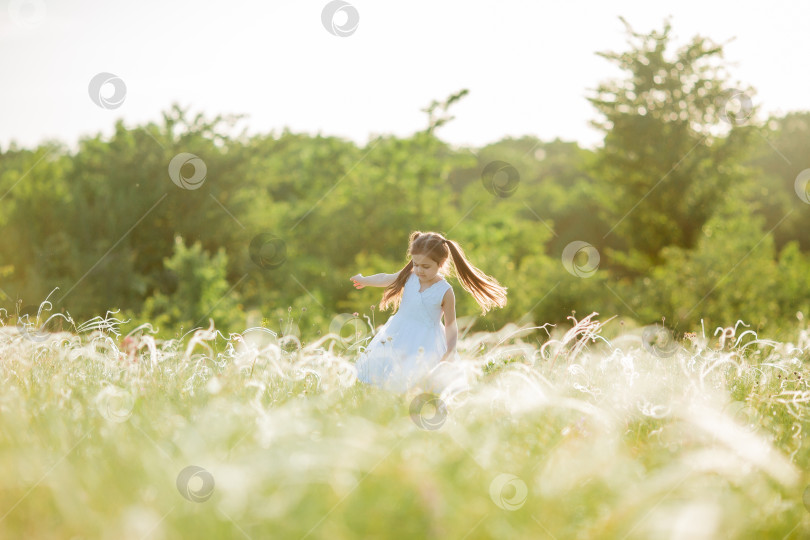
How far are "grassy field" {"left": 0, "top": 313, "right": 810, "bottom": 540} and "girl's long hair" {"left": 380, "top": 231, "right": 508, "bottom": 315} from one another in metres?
2.55

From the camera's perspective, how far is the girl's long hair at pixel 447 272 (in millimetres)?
6502

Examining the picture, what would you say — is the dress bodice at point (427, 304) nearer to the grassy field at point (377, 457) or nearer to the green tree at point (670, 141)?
the grassy field at point (377, 457)

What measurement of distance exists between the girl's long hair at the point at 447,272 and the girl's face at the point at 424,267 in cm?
4

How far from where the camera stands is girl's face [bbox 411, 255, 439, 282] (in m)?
6.43

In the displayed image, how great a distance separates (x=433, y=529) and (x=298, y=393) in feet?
6.40

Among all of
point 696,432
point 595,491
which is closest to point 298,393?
point 595,491

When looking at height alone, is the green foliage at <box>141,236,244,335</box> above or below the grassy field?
below

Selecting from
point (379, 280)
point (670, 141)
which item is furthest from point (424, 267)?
point (670, 141)

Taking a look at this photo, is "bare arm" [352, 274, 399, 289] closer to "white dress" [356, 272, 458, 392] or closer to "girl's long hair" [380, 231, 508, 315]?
"girl's long hair" [380, 231, 508, 315]

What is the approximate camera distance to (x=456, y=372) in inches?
139

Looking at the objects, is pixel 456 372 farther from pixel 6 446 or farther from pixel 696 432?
pixel 6 446

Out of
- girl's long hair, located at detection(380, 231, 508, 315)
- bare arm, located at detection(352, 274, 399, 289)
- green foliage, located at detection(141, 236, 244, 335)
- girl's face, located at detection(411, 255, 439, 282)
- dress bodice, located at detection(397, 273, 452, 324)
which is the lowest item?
green foliage, located at detection(141, 236, 244, 335)

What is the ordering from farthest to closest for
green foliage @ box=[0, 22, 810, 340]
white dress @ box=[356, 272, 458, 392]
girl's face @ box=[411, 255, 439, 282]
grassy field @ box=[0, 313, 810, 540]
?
1. green foliage @ box=[0, 22, 810, 340]
2. girl's face @ box=[411, 255, 439, 282]
3. white dress @ box=[356, 272, 458, 392]
4. grassy field @ box=[0, 313, 810, 540]

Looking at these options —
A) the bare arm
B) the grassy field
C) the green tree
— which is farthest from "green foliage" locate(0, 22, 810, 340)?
the grassy field
